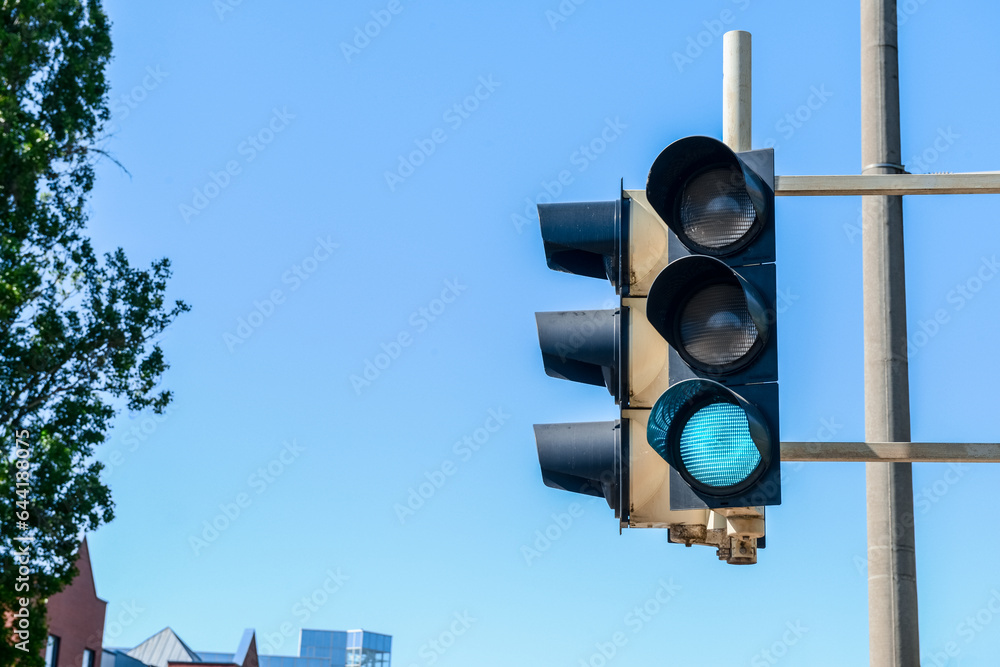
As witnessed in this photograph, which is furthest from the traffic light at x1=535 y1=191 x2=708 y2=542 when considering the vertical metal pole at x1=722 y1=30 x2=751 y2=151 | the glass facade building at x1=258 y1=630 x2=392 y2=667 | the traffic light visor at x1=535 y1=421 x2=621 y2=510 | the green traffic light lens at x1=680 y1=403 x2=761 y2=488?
the glass facade building at x1=258 y1=630 x2=392 y2=667

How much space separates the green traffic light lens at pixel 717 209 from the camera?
3715mm

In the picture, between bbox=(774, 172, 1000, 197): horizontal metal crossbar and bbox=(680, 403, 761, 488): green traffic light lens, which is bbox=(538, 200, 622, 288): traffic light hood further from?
bbox=(680, 403, 761, 488): green traffic light lens

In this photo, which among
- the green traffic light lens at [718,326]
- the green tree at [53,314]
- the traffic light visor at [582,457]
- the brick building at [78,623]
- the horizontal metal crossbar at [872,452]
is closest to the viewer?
the green traffic light lens at [718,326]

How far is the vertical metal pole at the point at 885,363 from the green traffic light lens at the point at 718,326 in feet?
3.42

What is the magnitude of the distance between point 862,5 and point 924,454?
198 centimetres

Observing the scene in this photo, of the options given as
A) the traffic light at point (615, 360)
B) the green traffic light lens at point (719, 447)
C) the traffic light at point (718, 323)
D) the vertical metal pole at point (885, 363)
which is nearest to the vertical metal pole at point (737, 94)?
the traffic light at point (718, 323)

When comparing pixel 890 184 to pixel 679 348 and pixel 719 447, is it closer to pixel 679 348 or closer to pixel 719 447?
pixel 679 348

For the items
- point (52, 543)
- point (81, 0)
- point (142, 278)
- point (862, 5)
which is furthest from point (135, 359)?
point (862, 5)

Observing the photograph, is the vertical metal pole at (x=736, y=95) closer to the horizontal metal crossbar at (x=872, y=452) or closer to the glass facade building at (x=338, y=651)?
the horizontal metal crossbar at (x=872, y=452)

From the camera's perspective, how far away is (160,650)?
5116 centimetres

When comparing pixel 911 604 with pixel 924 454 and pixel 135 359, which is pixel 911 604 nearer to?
pixel 924 454

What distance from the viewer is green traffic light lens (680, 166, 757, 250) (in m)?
3.71

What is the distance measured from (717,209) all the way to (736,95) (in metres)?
0.47

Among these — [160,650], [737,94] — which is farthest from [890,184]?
[160,650]
